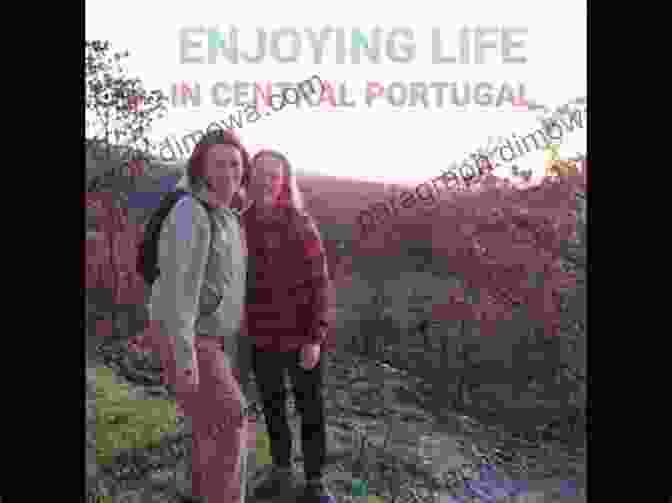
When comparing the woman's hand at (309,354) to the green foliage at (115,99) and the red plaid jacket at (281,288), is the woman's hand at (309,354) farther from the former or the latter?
the green foliage at (115,99)

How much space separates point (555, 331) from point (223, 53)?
2586mm

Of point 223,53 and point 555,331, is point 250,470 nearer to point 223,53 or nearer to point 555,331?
point 555,331

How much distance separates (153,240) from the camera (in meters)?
4.06

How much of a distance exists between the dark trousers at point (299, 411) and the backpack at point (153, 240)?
29.1 inches

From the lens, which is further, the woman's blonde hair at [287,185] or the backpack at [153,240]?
the woman's blonde hair at [287,185]

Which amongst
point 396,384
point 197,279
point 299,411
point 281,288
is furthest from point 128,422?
point 396,384

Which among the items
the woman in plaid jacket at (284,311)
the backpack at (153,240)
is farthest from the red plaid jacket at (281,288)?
the backpack at (153,240)

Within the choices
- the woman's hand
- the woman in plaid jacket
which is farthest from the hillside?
the woman's hand

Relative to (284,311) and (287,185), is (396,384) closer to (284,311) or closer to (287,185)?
(284,311)

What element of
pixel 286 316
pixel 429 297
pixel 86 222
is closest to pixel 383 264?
pixel 429 297

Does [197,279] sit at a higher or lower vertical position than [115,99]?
lower

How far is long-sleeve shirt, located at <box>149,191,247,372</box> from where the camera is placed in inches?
150

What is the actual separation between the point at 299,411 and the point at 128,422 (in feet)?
3.27

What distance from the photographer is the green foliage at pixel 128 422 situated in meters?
4.30
